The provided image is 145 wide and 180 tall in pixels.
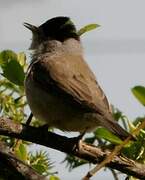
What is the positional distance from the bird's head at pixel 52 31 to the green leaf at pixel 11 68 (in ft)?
6.18

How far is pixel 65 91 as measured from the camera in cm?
341

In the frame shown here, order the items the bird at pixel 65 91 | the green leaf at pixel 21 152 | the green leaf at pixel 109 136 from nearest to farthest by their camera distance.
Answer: the green leaf at pixel 21 152
the green leaf at pixel 109 136
the bird at pixel 65 91

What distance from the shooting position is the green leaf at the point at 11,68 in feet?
7.51

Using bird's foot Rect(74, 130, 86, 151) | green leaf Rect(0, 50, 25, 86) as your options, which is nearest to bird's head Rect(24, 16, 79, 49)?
bird's foot Rect(74, 130, 86, 151)

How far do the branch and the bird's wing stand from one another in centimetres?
94

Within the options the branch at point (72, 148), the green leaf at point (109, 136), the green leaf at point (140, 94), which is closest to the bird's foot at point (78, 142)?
the branch at point (72, 148)

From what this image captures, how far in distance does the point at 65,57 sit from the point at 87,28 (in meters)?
1.71

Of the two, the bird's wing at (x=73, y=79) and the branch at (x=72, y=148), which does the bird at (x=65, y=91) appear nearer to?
the bird's wing at (x=73, y=79)

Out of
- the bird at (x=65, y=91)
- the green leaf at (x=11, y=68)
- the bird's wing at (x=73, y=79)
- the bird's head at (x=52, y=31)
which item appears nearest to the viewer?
the green leaf at (x=11, y=68)

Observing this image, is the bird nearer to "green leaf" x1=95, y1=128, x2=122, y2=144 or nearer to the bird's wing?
the bird's wing

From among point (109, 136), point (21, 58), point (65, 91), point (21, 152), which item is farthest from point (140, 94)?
point (65, 91)

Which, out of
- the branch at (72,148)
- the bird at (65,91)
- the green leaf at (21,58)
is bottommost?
the bird at (65,91)

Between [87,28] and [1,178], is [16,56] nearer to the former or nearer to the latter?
[87,28]

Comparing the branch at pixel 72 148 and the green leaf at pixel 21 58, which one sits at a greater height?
the green leaf at pixel 21 58
